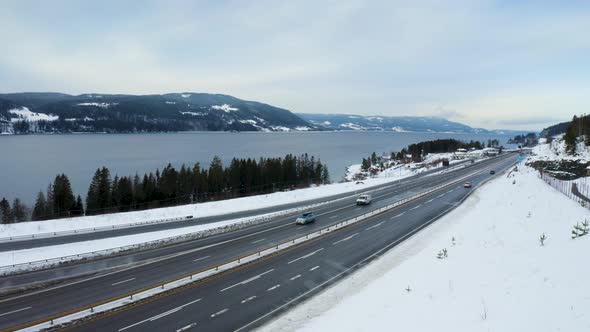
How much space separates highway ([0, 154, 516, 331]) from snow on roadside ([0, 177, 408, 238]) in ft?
51.5

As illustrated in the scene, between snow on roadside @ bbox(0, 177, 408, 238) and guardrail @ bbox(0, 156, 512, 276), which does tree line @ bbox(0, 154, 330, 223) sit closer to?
snow on roadside @ bbox(0, 177, 408, 238)

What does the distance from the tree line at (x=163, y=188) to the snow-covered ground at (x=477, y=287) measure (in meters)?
59.8

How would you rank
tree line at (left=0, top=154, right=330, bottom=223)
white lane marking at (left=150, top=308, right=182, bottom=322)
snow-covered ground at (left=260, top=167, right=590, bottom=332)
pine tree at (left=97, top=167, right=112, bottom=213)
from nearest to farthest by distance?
snow-covered ground at (left=260, top=167, right=590, bottom=332)
white lane marking at (left=150, top=308, right=182, bottom=322)
tree line at (left=0, top=154, right=330, bottom=223)
pine tree at (left=97, top=167, right=112, bottom=213)

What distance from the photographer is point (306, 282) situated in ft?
63.7

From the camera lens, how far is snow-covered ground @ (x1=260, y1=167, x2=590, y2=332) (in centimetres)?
1010

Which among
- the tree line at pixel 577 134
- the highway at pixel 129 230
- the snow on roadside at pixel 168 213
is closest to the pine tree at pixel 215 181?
the snow on roadside at pixel 168 213

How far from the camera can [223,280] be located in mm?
19750

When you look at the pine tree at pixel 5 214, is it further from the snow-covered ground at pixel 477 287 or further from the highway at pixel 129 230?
the snow-covered ground at pixel 477 287

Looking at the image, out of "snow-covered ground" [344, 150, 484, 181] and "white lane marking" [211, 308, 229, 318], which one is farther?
"snow-covered ground" [344, 150, 484, 181]

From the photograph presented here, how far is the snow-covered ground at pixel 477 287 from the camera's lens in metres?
10.1

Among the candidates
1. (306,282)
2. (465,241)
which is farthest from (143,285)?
(465,241)

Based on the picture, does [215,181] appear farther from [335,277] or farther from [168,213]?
[335,277]

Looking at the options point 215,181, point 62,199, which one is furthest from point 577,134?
point 62,199

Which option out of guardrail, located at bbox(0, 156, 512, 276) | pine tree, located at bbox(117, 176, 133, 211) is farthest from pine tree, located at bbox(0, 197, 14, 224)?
guardrail, located at bbox(0, 156, 512, 276)
